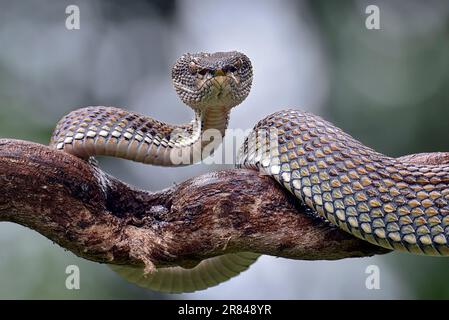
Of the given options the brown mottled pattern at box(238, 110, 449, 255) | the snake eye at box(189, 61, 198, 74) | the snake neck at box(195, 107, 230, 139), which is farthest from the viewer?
the snake neck at box(195, 107, 230, 139)

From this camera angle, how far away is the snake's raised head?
453 centimetres

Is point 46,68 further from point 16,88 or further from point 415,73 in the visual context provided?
point 415,73

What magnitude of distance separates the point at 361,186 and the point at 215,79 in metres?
1.26

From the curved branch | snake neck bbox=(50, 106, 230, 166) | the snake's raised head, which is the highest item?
the snake's raised head

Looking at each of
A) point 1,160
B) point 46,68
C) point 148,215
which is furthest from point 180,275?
point 46,68

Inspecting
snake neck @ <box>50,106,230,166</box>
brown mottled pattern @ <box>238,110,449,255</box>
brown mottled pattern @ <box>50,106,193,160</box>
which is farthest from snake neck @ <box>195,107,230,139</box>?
brown mottled pattern @ <box>238,110,449,255</box>

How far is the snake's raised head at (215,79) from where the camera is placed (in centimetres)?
453

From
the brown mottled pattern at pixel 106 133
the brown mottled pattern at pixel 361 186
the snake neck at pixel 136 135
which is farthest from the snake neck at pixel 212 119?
the brown mottled pattern at pixel 361 186

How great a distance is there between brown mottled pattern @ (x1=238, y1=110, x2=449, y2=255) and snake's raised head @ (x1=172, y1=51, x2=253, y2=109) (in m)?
0.57

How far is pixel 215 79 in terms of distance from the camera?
4.52 meters

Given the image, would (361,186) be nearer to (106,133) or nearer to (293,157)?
(293,157)

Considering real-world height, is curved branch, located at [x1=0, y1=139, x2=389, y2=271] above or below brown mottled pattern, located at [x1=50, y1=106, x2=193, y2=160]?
below

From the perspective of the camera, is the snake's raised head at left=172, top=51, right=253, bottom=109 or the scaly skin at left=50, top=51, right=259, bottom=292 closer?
the scaly skin at left=50, top=51, right=259, bottom=292

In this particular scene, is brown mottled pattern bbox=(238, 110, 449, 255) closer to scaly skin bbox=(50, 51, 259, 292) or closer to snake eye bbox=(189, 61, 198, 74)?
scaly skin bbox=(50, 51, 259, 292)
